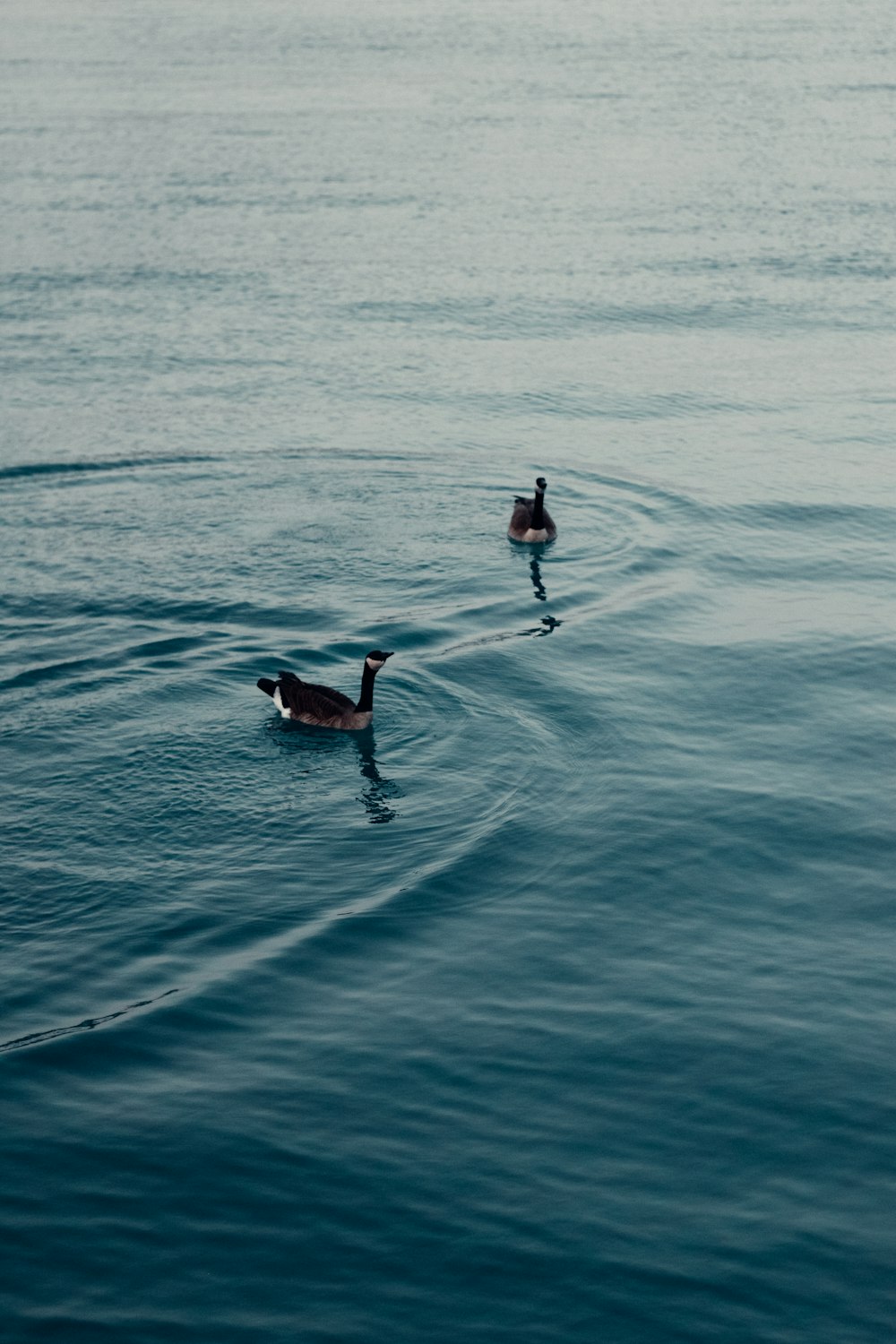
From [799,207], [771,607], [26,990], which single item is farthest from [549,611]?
[799,207]

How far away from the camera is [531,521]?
2748 centimetres

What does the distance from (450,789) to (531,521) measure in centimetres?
889

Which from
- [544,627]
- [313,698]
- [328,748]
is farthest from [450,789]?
[544,627]

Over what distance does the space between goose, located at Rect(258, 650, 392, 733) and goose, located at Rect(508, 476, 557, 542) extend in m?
7.18

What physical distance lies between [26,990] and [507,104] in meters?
62.6

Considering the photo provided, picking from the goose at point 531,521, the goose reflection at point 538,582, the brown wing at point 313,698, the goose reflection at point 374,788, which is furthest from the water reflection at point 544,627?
the brown wing at point 313,698

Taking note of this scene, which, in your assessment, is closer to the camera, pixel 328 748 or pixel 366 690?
pixel 328 748

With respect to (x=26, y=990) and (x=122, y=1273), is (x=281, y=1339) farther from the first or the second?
(x=26, y=990)

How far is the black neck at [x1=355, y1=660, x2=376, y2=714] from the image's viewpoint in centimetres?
2083

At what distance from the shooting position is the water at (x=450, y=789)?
1282 cm

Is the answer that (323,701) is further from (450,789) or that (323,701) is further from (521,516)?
(521,516)

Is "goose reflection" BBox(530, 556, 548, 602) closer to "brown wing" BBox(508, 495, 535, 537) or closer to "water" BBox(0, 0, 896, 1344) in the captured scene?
"water" BBox(0, 0, 896, 1344)

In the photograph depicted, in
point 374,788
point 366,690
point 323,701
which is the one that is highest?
point 366,690

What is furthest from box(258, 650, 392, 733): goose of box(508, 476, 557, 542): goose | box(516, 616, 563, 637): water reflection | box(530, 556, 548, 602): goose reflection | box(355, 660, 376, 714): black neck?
box(508, 476, 557, 542): goose
